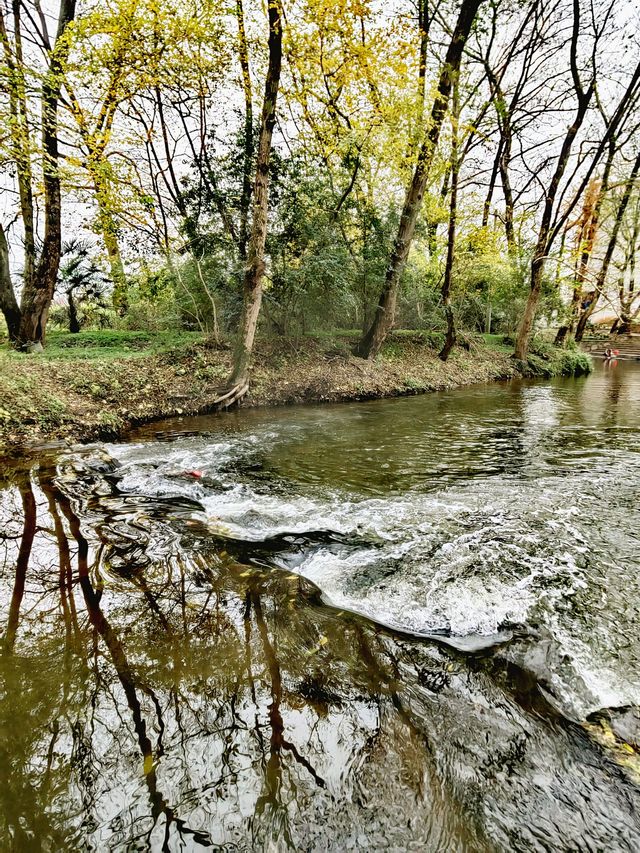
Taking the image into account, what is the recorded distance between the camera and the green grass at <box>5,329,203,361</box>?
30.7ft

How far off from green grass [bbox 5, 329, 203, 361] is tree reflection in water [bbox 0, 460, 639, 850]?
823 cm

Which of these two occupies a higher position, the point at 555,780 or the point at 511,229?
the point at 511,229

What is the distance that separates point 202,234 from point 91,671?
10536mm

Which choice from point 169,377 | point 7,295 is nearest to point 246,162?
point 169,377

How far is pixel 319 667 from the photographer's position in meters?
1.95

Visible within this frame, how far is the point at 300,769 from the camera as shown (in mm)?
1462

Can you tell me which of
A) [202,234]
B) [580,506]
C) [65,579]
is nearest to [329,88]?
[202,234]

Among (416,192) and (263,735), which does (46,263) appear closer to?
(416,192)

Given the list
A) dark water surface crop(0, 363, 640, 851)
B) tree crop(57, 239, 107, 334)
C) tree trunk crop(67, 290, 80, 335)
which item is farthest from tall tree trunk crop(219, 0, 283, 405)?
tree trunk crop(67, 290, 80, 335)

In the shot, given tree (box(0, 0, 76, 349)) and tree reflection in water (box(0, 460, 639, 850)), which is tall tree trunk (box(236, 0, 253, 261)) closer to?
tree (box(0, 0, 76, 349))

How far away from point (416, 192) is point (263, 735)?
510 inches

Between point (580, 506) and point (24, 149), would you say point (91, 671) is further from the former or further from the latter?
point (24, 149)

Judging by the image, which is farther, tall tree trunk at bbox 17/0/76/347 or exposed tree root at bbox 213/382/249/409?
tall tree trunk at bbox 17/0/76/347

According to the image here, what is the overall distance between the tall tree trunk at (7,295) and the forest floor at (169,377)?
118 cm
